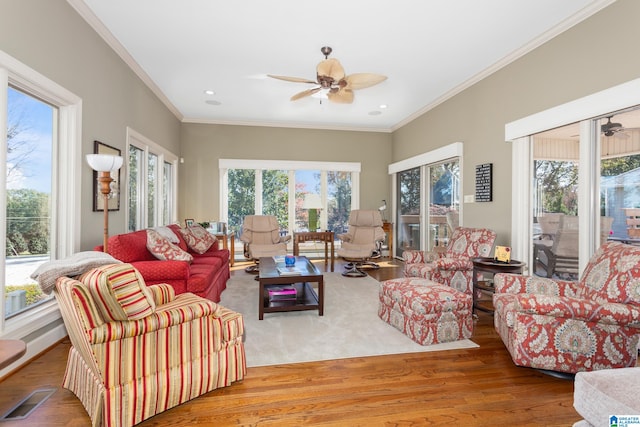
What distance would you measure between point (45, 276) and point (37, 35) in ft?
6.33

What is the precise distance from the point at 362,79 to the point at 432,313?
2446 millimetres

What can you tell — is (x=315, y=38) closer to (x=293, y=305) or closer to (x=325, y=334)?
(x=293, y=305)

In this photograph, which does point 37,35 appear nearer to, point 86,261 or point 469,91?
point 86,261

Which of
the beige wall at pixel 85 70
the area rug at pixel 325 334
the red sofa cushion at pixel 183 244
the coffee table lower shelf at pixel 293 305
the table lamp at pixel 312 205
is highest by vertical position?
the beige wall at pixel 85 70

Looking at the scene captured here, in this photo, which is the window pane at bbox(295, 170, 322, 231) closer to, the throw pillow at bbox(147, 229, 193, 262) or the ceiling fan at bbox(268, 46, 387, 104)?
the ceiling fan at bbox(268, 46, 387, 104)

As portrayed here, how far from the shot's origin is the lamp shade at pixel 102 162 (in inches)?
104

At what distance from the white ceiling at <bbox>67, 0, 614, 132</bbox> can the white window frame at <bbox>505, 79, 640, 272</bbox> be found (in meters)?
0.79

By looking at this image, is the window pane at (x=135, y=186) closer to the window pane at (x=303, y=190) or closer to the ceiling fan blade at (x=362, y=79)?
the ceiling fan blade at (x=362, y=79)

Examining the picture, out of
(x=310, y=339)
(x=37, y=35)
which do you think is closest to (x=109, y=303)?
(x=310, y=339)

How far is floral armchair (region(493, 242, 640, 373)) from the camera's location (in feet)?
6.53

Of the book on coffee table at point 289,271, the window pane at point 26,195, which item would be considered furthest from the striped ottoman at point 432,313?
the window pane at point 26,195

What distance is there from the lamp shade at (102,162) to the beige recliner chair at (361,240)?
341 centimetres

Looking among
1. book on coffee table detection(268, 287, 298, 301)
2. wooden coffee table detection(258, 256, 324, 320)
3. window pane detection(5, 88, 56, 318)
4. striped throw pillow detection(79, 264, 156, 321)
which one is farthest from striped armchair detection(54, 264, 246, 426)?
book on coffee table detection(268, 287, 298, 301)

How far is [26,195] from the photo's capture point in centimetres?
250
